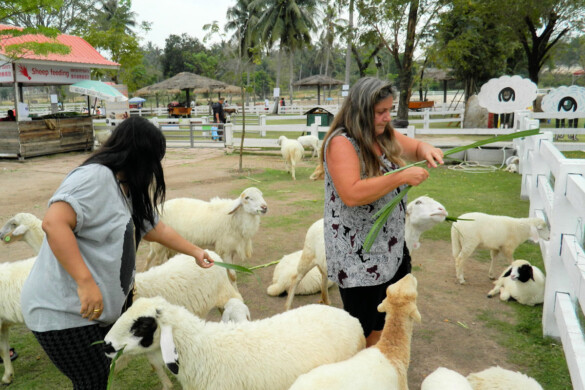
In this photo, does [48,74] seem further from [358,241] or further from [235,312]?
[358,241]

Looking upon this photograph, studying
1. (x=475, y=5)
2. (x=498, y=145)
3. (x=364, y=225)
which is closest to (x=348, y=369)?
(x=364, y=225)

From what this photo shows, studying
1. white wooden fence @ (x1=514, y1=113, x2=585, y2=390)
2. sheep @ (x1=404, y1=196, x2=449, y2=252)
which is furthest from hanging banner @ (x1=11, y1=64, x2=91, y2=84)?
white wooden fence @ (x1=514, y1=113, x2=585, y2=390)

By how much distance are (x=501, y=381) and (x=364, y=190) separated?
1.52m

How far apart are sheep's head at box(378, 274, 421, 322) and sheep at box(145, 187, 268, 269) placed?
3023mm

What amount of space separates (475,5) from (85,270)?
60.7 ft

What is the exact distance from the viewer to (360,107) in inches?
92.2

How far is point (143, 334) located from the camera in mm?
2162

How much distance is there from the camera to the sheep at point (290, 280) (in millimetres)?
4676

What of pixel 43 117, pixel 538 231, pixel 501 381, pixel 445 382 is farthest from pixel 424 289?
pixel 43 117

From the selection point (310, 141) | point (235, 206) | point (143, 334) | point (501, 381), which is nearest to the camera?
point (143, 334)

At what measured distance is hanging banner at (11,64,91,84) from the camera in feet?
50.9

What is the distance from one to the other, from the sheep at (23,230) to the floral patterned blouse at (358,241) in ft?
10.4

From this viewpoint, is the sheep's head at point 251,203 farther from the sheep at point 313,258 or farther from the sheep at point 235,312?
the sheep at point 235,312

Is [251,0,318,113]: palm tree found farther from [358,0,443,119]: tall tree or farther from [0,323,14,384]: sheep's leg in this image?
[0,323,14,384]: sheep's leg
